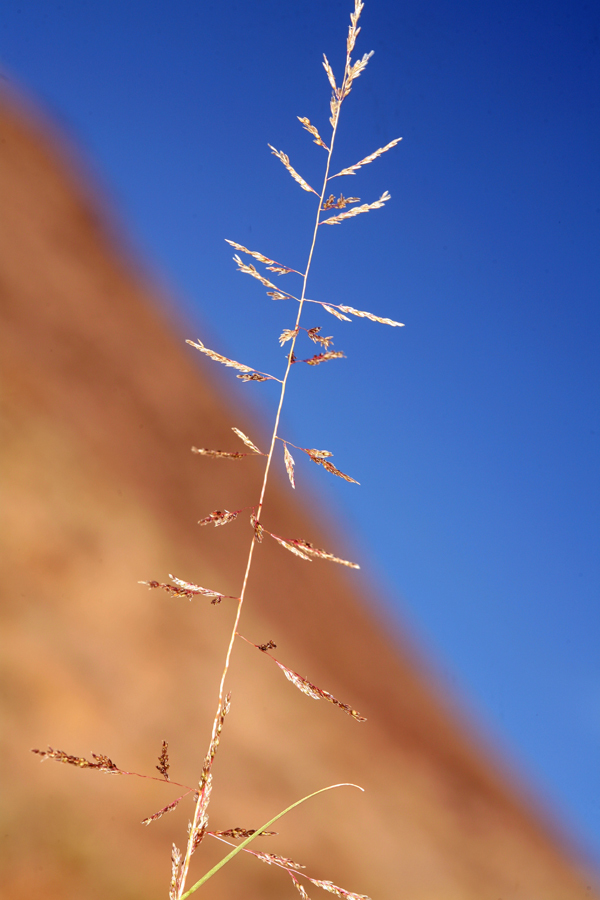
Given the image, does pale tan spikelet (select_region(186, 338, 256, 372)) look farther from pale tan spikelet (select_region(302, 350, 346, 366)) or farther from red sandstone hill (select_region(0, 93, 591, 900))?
red sandstone hill (select_region(0, 93, 591, 900))

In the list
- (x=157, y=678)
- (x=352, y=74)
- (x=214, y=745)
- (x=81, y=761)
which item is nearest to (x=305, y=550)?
(x=214, y=745)

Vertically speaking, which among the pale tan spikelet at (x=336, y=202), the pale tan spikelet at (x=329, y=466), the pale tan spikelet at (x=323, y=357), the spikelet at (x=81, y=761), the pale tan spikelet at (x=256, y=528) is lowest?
the spikelet at (x=81, y=761)

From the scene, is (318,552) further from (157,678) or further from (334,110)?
(157,678)

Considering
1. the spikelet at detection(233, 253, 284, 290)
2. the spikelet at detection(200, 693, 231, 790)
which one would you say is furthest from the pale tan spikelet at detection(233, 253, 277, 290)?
the spikelet at detection(200, 693, 231, 790)

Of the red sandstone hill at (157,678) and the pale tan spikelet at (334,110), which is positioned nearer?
the pale tan spikelet at (334,110)

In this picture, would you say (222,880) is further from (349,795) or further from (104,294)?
(104,294)

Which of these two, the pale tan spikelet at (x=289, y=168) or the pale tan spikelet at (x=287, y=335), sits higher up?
the pale tan spikelet at (x=289, y=168)

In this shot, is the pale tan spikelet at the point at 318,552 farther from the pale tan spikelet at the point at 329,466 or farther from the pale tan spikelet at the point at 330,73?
the pale tan spikelet at the point at 330,73

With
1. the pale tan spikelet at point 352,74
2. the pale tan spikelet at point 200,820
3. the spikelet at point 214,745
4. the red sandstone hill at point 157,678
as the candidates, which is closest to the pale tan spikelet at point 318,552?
the spikelet at point 214,745

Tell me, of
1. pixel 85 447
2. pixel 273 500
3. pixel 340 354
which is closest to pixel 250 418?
pixel 273 500
